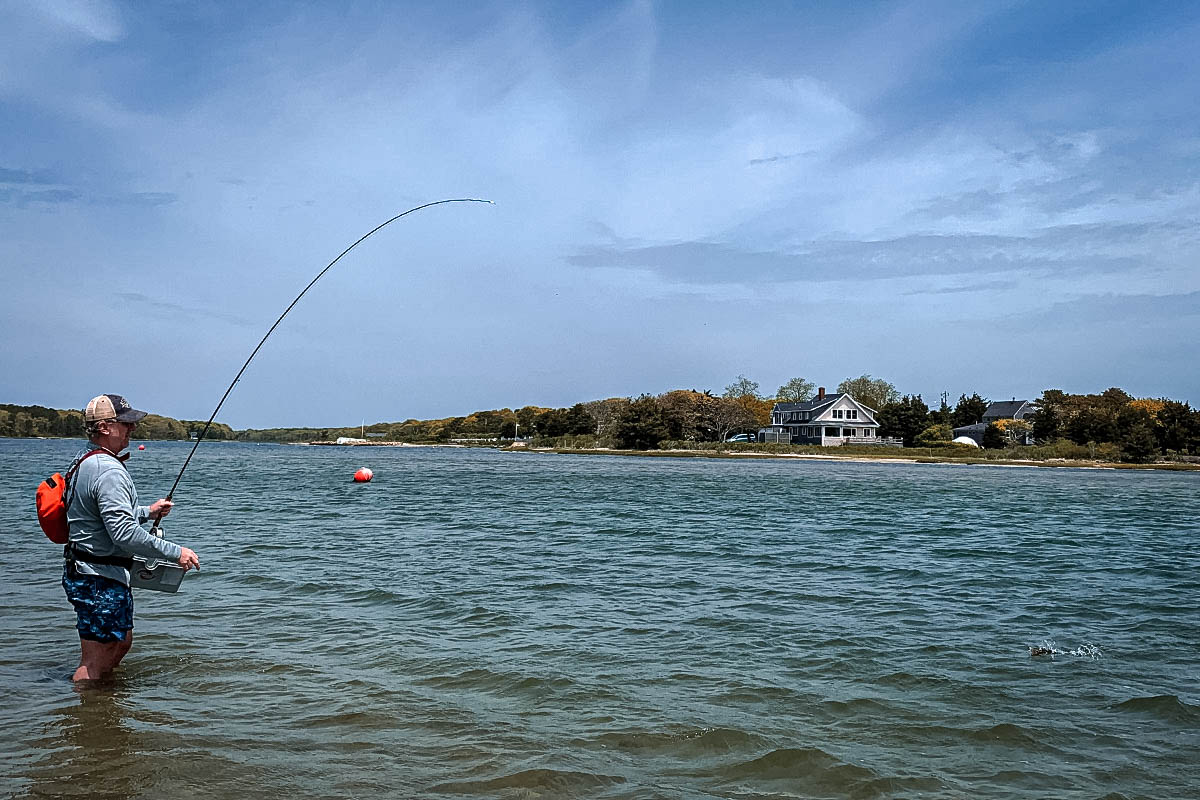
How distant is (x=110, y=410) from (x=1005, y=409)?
423 feet

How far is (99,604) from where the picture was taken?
18.4ft

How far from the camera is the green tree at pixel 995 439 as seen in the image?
88.4 m

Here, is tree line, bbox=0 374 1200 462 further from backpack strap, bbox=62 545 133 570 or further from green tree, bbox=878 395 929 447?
backpack strap, bbox=62 545 133 570

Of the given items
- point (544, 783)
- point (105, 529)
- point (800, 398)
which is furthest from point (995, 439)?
A: point (105, 529)

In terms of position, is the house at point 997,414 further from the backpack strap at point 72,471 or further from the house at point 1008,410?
the backpack strap at point 72,471

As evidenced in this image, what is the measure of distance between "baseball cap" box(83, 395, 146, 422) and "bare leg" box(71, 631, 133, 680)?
5.38 ft

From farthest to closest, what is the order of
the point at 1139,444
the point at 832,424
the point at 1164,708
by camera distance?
the point at 832,424
the point at 1139,444
the point at 1164,708

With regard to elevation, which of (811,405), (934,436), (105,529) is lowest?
(105,529)

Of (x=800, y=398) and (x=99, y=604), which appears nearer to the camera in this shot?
(x=99, y=604)

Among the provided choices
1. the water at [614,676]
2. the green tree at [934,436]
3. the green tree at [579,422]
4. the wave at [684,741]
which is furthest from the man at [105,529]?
the green tree at [579,422]

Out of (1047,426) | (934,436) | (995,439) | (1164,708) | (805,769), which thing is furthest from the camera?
(934,436)

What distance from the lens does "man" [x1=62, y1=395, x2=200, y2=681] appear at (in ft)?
17.5

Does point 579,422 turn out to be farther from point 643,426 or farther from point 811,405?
point 811,405

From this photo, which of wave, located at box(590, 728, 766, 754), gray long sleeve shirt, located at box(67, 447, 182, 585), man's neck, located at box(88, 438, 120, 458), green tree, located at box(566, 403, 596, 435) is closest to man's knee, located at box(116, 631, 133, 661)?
gray long sleeve shirt, located at box(67, 447, 182, 585)
